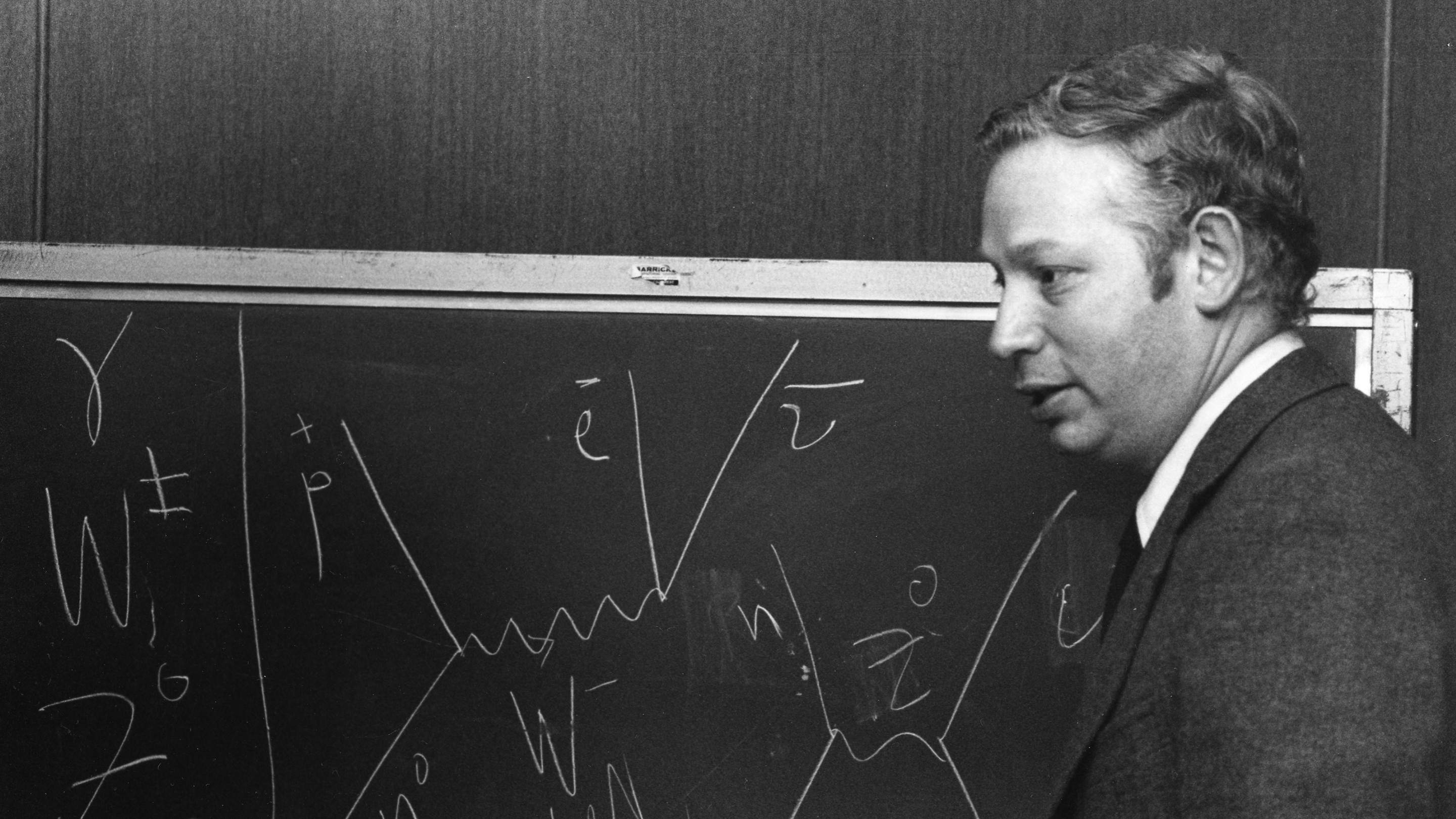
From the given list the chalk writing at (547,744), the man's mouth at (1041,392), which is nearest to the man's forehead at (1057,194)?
the man's mouth at (1041,392)

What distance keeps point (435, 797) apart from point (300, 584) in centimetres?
29

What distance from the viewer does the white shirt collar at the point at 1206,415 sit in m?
0.87

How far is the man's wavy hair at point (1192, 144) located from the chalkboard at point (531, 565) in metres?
0.50

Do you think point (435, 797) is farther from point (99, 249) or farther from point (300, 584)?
point (99, 249)

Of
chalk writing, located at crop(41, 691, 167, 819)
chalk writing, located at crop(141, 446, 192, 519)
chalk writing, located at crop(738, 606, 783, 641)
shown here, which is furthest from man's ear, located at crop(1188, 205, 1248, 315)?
chalk writing, located at crop(41, 691, 167, 819)

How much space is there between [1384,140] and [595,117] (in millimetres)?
979

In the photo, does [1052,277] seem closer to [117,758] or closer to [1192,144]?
[1192,144]

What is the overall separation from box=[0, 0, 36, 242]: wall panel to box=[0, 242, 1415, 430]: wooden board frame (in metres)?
0.12

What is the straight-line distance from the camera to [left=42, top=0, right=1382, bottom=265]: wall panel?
1.50 meters

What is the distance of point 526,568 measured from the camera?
55.6 inches

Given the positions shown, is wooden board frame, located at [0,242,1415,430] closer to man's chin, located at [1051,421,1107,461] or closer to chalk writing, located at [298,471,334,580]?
chalk writing, located at [298,471,334,580]

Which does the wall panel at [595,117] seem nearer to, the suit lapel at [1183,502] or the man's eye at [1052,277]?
the man's eye at [1052,277]

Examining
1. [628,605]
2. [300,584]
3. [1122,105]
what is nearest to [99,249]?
[300,584]

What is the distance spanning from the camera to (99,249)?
4.74ft
